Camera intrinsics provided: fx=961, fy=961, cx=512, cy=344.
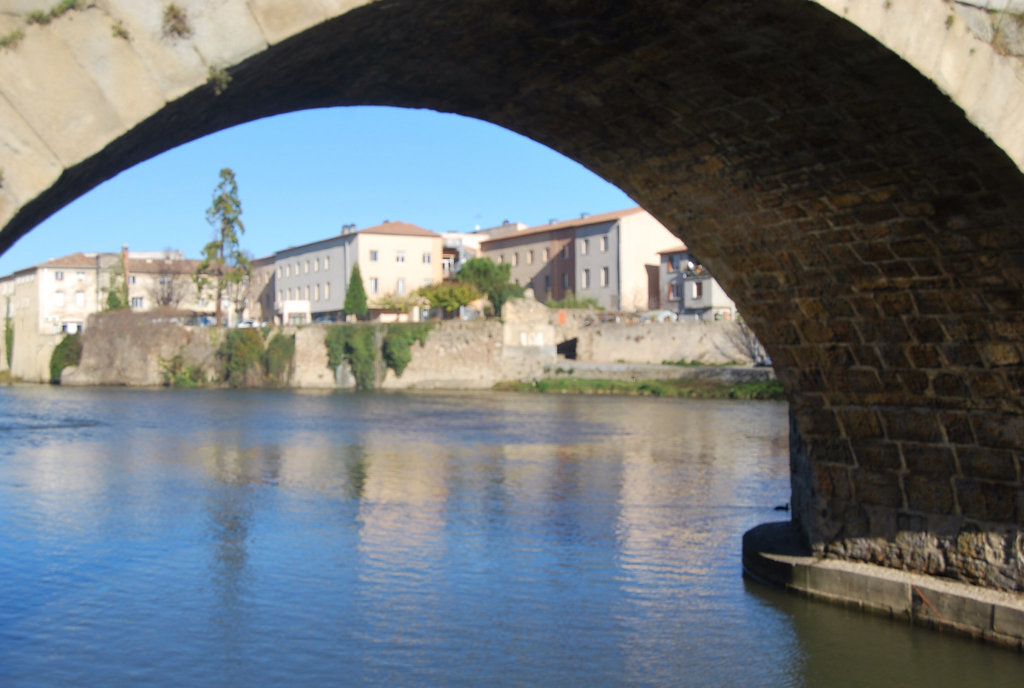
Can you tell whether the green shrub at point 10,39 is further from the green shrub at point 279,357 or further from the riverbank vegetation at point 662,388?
the green shrub at point 279,357

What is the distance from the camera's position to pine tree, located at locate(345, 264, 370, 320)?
48.2 m

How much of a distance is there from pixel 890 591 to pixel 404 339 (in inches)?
1271

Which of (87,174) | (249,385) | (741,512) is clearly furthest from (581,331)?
(87,174)

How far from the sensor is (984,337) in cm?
518

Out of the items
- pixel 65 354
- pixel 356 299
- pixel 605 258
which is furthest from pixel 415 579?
pixel 356 299

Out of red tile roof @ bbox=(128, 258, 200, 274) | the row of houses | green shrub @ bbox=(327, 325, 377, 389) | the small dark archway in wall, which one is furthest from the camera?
red tile roof @ bbox=(128, 258, 200, 274)

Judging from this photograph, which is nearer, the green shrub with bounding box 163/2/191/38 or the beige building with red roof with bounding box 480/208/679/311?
the green shrub with bounding box 163/2/191/38

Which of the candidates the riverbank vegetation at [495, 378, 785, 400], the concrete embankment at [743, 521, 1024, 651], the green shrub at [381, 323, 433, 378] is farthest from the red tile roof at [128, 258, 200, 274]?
the concrete embankment at [743, 521, 1024, 651]

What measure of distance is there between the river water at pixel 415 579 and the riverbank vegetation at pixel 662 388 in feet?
41.9

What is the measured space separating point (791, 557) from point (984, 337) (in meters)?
2.42

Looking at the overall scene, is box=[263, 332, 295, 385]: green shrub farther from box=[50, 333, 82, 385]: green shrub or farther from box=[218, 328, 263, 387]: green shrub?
box=[50, 333, 82, 385]: green shrub

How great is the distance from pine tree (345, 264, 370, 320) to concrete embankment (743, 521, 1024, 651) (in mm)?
41875

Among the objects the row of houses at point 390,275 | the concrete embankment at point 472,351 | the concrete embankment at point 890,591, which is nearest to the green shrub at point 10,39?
the concrete embankment at point 890,591

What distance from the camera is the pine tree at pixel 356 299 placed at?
4825 centimetres
